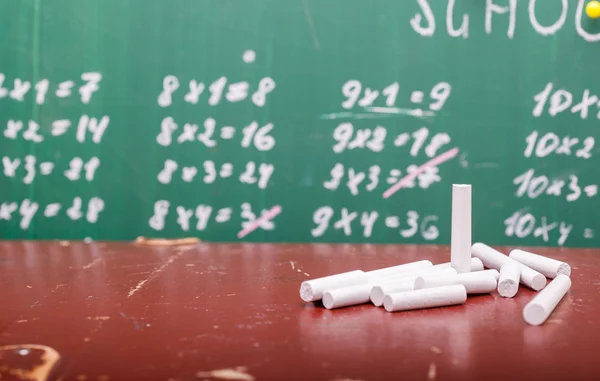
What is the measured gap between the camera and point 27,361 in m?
1.22

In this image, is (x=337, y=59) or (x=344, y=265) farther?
(x=337, y=59)

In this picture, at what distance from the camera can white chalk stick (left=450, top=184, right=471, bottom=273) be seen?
179 centimetres

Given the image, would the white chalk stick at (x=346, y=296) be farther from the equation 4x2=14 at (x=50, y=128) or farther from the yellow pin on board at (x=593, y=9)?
the yellow pin on board at (x=593, y=9)

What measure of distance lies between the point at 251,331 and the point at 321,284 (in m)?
0.28

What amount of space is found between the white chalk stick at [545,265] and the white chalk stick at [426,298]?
390 millimetres

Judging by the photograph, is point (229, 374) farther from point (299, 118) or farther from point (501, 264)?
point (299, 118)

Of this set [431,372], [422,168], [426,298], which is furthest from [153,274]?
[422,168]

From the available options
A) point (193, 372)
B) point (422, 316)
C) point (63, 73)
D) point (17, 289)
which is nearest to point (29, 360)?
point (193, 372)

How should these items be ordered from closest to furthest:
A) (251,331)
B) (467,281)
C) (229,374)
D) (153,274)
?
(229,374)
(251,331)
(467,281)
(153,274)

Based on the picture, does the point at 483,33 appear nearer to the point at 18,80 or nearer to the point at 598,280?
the point at 598,280

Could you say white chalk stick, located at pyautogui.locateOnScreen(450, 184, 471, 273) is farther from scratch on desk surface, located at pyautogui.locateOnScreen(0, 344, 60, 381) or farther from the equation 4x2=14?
the equation 4x2=14

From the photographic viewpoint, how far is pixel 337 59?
259 cm

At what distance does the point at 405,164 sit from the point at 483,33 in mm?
568

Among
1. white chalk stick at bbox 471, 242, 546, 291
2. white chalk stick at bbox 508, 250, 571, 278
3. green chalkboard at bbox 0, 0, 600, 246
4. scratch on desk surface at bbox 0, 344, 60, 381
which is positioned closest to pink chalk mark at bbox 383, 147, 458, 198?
green chalkboard at bbox 0, 0, 600, 246
